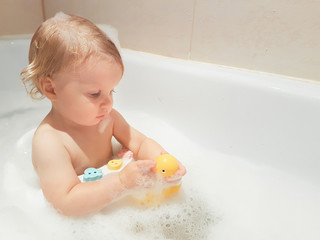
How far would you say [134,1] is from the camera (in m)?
1.17

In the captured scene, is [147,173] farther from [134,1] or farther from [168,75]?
[134,1]

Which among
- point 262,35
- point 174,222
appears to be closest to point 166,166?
point 174,222

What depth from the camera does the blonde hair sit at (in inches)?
26.5

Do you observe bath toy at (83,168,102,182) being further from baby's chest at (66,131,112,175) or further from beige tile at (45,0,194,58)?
beige tile at (45,0,194,58)

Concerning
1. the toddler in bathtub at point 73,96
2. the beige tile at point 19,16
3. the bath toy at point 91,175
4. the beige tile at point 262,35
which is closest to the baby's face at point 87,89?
the toddler in bathtub at point 73,96

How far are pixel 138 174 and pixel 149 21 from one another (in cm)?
68

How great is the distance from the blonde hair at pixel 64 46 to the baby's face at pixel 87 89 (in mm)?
19

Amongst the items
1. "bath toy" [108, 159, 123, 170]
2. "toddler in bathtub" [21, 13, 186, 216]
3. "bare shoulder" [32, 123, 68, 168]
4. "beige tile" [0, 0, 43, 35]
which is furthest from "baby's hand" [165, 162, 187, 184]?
"beige tile" [0, 0, 43, 35]

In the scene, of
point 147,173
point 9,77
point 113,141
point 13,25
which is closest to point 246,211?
point 147,173

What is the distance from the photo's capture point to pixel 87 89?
70 cm

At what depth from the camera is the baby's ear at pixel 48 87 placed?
708 mm

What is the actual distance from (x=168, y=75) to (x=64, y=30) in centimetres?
49

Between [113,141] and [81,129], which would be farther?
[113,141]

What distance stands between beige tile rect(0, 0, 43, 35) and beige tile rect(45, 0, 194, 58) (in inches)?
10.2
